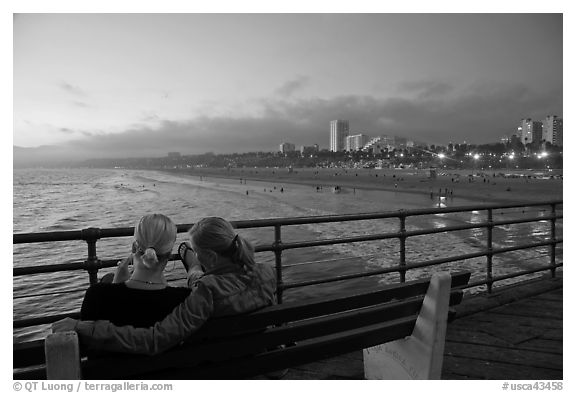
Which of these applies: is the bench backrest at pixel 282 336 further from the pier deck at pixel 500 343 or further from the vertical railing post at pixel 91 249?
the vertical railing post at pixel 91 249

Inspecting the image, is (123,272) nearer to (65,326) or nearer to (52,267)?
(65,326)

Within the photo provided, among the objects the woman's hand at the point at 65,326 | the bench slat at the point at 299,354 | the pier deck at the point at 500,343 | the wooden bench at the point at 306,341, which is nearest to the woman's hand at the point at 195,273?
the wooden bench at the point at 306,341

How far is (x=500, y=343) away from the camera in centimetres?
384

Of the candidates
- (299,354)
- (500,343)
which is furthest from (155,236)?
(500,343)

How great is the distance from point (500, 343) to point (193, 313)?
10.3ft

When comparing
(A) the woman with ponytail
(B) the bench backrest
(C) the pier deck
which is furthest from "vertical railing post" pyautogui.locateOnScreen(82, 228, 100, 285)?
(C) the pier deck

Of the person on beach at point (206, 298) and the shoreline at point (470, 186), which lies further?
the shoreline at point (470, 186)

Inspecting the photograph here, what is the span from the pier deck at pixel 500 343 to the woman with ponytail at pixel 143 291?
1589 millimetres

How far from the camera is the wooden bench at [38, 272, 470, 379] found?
1.99 meters

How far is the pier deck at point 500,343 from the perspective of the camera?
130 inches

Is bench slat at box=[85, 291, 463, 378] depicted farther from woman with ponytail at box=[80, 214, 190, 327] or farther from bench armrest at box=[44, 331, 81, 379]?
woman with ponytail at box=[80, 214, 190, 327]
